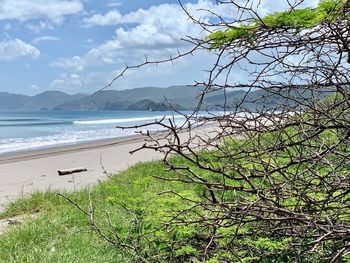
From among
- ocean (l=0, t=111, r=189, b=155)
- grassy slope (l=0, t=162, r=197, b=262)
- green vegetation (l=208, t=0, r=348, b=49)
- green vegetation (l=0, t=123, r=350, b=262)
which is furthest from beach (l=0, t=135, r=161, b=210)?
green vegetation (l=208, t=0, r=348, b=49)

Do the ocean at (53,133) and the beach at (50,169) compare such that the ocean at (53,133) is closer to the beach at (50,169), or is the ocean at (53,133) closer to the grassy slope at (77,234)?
the grassy slope at (77,234)

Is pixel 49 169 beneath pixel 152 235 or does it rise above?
beneath

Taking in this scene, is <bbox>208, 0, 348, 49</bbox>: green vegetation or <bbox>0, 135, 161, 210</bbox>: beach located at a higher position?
<bbox>208, 0, 348, 49</bbox>: green vegetation

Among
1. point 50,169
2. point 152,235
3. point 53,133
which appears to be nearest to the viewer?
point 152,235

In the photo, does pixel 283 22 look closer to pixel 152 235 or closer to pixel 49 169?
pixel 152 235

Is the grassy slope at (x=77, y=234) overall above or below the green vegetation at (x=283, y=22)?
below

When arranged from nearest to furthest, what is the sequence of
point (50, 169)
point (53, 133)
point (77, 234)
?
point (77, 234) < point (50, 169) < point (53, 133)

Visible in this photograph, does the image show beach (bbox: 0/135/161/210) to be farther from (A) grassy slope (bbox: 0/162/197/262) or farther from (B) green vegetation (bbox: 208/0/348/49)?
(B) green vegetation (bbox: 208/0/348/49)

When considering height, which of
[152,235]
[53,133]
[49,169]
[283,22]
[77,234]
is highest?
[283,22]

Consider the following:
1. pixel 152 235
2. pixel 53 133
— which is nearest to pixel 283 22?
pixel 152 235

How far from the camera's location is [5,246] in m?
5.12

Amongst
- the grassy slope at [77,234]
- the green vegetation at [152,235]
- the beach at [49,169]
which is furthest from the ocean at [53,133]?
the beach at [49,169]

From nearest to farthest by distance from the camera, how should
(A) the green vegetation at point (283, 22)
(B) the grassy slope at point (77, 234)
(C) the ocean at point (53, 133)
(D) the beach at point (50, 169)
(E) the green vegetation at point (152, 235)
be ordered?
(A) the green vegetation at point (283, 22), (E) the green vegetation at point (152, 235), (B) the grassy slope at point (77, 234), (D) the beach at point (50, 169), (C) the ocean at point (53, 133)

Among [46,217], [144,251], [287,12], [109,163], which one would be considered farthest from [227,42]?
[109,163]
